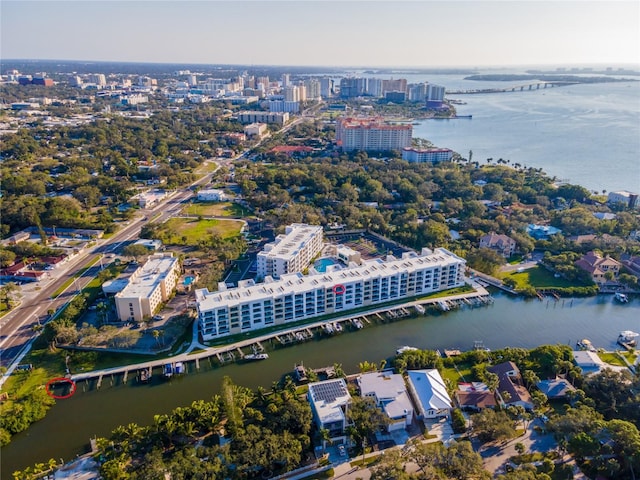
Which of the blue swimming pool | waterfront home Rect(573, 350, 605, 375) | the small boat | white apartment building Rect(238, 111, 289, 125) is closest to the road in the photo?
the small boat

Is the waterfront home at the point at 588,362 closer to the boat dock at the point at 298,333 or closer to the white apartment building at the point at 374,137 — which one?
the boat dock at the point at 298,333

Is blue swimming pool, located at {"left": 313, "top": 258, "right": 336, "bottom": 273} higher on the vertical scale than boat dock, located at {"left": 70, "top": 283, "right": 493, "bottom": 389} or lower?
higher

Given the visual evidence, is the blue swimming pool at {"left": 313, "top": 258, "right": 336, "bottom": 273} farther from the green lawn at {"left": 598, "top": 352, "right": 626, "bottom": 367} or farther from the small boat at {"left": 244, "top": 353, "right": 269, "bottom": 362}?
the green lawn at {"left": 598, "top": 352, "right": 626, "bottom": 367}

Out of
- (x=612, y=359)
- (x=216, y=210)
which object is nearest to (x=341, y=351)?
(x=612, y=359)

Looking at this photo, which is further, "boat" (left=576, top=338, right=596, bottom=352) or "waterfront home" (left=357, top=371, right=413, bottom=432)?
"boat" (left=576, top=338, right=596, bottom=352)

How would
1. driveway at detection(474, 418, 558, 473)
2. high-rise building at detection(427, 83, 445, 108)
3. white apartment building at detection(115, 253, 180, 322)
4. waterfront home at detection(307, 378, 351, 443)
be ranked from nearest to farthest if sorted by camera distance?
driveway at detection(474, 418, 558, 473), waterfront home at detection(307, 378, 351, 443), white apartment building at detection(115, 253, 180, 322), high-rise building at detection(427, 83, 445, 108)

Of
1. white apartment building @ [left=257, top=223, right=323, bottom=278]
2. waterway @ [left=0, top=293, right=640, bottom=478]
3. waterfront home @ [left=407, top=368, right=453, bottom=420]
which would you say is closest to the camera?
waterway @ [left=0, top=293, right=640, bottom=478]

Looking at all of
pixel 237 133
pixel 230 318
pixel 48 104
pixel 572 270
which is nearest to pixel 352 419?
pixel 230 318
